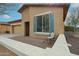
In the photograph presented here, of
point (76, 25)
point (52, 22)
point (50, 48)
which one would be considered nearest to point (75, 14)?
point (76, 25)

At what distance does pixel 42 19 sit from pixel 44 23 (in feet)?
0.32

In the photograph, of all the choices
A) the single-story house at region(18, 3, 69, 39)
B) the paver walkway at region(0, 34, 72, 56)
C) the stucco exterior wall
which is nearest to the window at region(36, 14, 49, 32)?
the single-story house at region(18, 3, 69, 39)

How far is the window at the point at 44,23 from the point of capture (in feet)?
13.3

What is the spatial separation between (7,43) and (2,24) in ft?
1.40

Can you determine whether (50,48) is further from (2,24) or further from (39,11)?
(2,24)

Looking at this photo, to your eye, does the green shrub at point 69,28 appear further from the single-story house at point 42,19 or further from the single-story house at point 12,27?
the single-story house at point 12,27

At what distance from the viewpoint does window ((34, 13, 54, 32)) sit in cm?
407

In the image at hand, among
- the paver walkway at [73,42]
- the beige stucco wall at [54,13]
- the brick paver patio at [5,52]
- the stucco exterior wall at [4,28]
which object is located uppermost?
the beige stucco wall at [54,13]

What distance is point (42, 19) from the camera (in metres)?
4.18

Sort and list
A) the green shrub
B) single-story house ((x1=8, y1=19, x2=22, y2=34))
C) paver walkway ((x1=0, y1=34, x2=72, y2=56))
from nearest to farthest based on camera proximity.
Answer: paver walkway ((x1=0, y1=34, x2=72, y2=56)), the green shrub, single-story house ((x1=8, y1=19, x2=22, y2=34))

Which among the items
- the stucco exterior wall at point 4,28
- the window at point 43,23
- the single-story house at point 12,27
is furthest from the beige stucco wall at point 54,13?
the stucco exterior wall at point 4,28

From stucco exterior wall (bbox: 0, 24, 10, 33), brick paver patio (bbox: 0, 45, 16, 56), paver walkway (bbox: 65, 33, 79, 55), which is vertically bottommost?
brick paver patio (bbox: 0, 45, 16, 56)

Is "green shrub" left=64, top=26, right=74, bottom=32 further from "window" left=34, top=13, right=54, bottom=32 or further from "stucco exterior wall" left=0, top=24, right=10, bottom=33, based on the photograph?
"stucco exterior wall" left=0, top=24, right=10, bottom=33

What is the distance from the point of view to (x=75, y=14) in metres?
4.07
